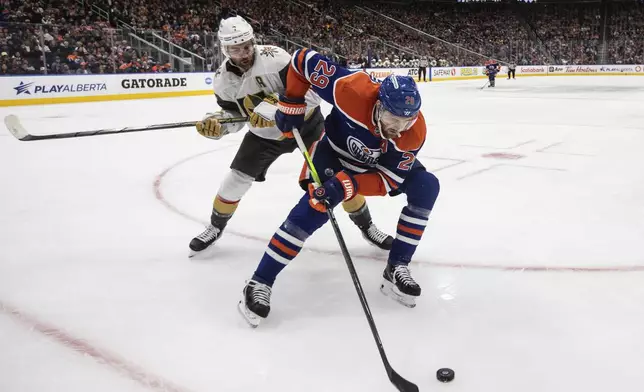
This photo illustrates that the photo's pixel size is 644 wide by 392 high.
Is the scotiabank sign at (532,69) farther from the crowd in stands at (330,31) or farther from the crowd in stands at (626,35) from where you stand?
the crowd in stands at (626,35)

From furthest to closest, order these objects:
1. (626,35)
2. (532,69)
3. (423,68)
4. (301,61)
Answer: (626,35) < (532,69) < (423,68) < (301,61)

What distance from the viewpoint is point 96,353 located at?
1.92 metres

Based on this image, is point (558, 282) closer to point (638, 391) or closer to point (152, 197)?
point (638, 391)

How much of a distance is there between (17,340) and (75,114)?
8.32 metres

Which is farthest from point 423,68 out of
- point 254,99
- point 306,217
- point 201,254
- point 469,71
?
point 306,217


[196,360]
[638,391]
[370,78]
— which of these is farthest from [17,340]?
[638,391]

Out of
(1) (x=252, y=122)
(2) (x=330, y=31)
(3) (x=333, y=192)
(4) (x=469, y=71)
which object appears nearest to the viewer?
(3) (x=333, y=192)

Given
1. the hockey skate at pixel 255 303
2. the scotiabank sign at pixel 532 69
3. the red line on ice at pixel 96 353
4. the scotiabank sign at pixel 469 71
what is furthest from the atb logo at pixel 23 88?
the scotiabank sign at pixel 532 69

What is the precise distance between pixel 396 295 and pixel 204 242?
3.57ft

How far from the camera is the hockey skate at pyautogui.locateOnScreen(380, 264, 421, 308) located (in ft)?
7.48

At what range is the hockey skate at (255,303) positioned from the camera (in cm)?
211

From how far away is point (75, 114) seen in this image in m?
9.52

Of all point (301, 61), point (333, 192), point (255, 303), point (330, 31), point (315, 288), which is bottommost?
point (315, 288)

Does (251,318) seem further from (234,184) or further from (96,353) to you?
(234,184)
